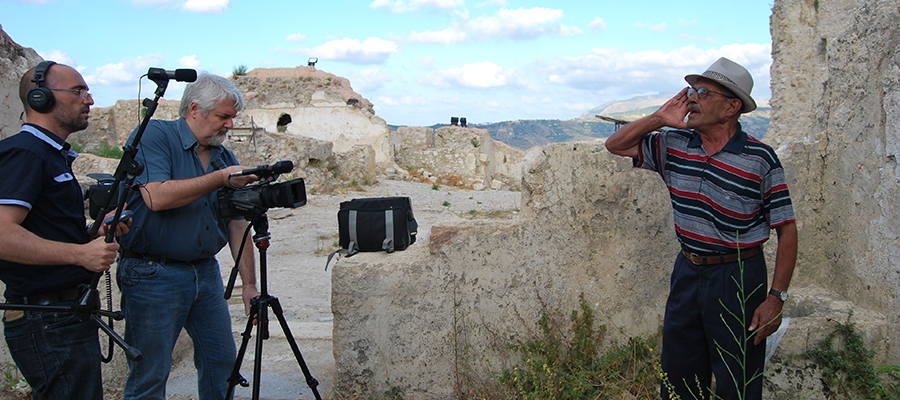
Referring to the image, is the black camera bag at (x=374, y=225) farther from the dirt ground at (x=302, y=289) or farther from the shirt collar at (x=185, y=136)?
the shirt collar at (x=185, y=136)

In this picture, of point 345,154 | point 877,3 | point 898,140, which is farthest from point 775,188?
point 345,154

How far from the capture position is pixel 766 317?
201 centimetres

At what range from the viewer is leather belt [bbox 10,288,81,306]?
193cm

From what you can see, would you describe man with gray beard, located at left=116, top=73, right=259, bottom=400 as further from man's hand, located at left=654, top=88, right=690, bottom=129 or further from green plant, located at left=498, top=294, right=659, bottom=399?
man's hand, located at left=654, top=88, right=690, bottom=129

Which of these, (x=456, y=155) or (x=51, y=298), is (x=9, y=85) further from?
(x=456, y=155)

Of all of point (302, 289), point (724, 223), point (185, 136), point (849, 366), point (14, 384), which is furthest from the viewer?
point (302, 289)

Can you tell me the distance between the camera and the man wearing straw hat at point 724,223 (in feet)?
6.61

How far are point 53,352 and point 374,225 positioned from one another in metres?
1.51

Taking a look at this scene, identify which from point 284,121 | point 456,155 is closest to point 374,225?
point 456,155

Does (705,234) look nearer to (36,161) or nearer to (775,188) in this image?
(775,188)

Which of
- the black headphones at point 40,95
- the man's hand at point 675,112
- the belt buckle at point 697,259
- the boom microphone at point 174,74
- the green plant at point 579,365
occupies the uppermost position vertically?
the boom microphone at point 174,74

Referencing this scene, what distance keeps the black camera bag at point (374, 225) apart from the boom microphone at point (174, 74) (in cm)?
105

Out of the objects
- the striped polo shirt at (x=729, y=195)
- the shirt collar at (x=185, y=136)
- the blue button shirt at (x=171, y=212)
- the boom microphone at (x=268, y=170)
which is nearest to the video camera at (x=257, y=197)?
the boom microphone at (x=268, y=170)

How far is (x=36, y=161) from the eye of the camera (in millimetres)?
1860
